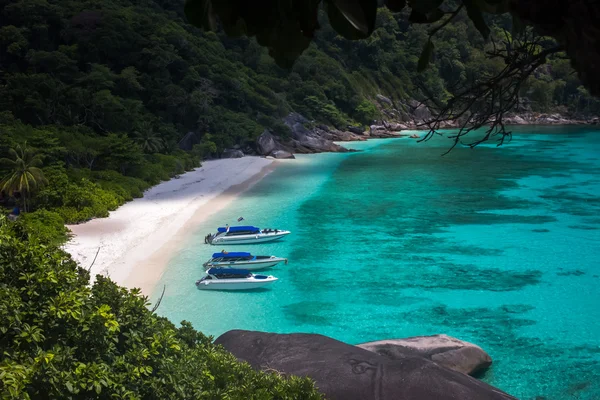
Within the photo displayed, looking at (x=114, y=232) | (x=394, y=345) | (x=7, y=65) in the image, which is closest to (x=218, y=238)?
(x=114, y=232)

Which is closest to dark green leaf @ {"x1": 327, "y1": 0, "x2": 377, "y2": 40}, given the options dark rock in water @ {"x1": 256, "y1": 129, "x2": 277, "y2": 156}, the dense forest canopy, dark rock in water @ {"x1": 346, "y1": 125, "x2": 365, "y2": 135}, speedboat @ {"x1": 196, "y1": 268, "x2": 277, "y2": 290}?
the dense forest canopy

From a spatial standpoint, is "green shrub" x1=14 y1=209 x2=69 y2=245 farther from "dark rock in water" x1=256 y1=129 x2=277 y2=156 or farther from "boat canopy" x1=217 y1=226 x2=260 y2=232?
"dark rock in water" x1=256 y1=129 x2=277 y2=156

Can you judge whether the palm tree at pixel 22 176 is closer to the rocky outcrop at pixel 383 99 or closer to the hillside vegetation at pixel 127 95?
the hillside vegetation at pixel 127 95

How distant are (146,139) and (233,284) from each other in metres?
24.6

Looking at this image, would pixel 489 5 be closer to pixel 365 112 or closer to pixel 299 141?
pixel 299 141

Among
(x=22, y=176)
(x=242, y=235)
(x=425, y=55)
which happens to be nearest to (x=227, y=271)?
(x=242, y=235)

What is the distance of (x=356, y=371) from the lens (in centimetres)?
971

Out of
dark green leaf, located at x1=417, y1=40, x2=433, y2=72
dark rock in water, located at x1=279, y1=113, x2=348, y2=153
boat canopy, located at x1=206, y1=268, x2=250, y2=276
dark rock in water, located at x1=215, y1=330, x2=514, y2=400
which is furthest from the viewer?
dark rock in water, located at x1=279, y1=113, x2=348, y2=153

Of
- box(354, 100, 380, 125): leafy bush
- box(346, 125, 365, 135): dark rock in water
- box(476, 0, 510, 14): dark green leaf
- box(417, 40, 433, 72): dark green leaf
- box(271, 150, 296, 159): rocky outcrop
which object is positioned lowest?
box(271, 150, 296, 159): rocky outcrop

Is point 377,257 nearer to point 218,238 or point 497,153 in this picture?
point 218,238

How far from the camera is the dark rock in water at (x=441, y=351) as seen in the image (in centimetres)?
1184

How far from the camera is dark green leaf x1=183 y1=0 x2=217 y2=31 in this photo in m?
1.76

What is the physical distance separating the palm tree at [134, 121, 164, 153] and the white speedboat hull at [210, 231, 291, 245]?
19.1m

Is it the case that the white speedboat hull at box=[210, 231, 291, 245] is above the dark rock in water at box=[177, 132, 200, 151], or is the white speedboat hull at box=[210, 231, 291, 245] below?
below
